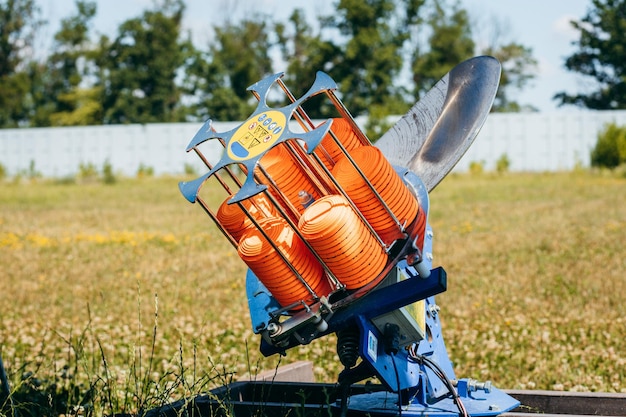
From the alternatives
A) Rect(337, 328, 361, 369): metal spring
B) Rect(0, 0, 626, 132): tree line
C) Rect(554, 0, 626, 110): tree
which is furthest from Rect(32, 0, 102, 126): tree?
Rect(337, 328, 361, 369): metal spring

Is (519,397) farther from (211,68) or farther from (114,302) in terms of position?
(211,68)

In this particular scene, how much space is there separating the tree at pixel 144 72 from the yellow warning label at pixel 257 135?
39.9 metres

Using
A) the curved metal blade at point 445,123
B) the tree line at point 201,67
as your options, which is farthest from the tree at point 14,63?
the curved metal blade at point 445,123

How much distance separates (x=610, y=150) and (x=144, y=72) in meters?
24.3

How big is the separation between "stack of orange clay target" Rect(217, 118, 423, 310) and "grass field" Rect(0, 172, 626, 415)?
66 cm

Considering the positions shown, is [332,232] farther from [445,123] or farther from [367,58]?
[367,58]

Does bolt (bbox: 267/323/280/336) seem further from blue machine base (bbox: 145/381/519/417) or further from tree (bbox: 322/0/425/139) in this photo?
tree (bbox: 322/0/425/139)

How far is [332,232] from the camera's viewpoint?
240 cm

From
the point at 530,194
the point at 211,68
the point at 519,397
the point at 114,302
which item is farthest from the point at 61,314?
the point at 211,68

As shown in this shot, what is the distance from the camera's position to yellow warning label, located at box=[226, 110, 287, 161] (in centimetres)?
241

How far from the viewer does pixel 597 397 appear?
3316 mm

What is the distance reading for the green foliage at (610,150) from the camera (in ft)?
83.5

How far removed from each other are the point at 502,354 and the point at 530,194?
1377cm

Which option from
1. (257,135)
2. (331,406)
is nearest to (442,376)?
(331,406)
